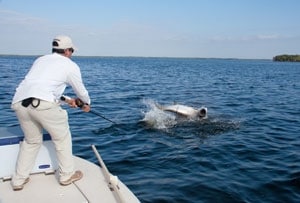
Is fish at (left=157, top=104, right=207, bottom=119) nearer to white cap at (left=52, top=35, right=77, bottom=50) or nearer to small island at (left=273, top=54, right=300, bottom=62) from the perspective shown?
white cap at (left=52, top=35, right=77, bottom=50)

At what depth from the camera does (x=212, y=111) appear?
63.3ft

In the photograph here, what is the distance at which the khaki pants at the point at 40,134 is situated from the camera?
18.1 feet

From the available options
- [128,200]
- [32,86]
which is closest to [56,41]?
[32,86]

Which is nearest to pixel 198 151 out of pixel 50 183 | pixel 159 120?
pixel 159 120

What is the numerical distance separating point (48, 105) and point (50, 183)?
1.39 metres

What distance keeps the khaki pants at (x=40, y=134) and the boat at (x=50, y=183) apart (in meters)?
Result: 0.24

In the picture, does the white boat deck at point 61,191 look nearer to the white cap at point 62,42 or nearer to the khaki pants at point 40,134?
the khaki pants at point 40,134

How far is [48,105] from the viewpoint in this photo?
5488 millimetres

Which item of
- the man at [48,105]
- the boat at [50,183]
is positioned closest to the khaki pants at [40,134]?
the man at [48,105]

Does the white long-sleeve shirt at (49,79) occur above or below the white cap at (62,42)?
below

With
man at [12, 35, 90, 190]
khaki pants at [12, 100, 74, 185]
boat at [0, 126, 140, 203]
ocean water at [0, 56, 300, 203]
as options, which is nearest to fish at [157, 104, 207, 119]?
ocean water at [0, 56, 300, 203]

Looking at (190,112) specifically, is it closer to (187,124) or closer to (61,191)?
(187,124)

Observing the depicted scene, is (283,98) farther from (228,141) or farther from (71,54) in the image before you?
(71,54)

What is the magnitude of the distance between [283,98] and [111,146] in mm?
18831
